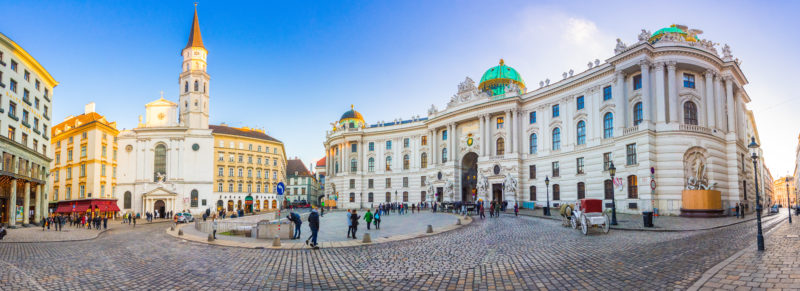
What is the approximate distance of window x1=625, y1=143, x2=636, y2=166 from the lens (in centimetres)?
3584

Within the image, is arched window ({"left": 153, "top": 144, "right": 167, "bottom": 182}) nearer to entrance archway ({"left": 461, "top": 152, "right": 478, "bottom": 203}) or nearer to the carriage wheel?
entrance archway ({"left": 461, "top": 152, "right": 478, "bottom": 203})

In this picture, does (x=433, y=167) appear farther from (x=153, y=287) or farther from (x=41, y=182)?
(x=153, y=287)

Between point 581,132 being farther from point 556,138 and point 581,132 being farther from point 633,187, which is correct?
point 633,187

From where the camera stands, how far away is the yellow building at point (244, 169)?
222 feet

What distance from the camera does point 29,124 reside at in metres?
36.3

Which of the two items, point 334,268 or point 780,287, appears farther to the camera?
point 334,268

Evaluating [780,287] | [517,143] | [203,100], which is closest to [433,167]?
[517,143]

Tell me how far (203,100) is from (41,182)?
31301mm

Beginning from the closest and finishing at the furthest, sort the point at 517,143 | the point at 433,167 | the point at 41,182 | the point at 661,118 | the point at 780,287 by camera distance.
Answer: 1. the point at 780,287
2. the point at 661,118
3. the point at 41,182
4. the point at 517,143
5. the point at 433,167

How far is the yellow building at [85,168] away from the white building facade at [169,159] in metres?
2.39

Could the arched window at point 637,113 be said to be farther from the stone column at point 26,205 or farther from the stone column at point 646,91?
the stone column at point 26,205

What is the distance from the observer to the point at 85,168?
56.2 metres

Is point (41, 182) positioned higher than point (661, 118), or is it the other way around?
point (661, 118)

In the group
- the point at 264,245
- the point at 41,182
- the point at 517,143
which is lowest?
the point at 264,245
